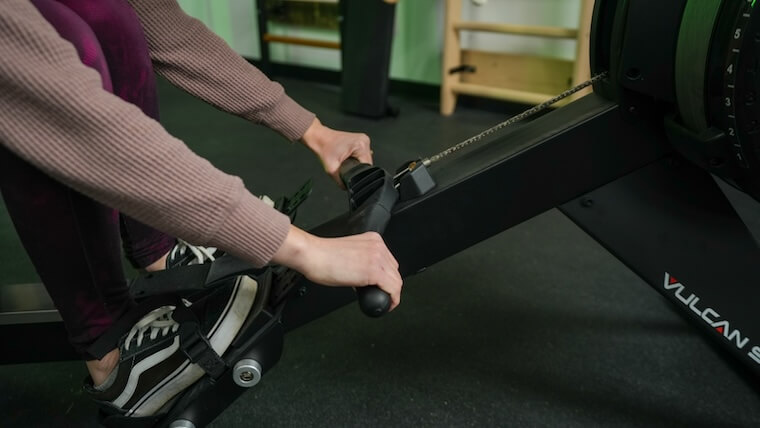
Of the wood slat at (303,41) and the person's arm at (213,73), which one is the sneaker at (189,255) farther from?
the wood slat at (303,41)

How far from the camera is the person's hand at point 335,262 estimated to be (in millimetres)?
533

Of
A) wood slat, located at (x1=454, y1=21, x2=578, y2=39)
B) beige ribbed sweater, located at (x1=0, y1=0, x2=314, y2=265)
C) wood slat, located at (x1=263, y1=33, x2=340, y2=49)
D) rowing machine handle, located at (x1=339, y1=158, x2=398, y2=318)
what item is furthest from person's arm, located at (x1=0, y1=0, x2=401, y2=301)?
wood slat, located at (x1=263, y1=33, x2=340, y2=49)

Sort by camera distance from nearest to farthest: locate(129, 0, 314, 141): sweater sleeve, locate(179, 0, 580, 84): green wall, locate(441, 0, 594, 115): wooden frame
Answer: locate(129, 0, 314, 141): sweater sleeve, locate(441, 0, 594, 115): wooden frame, locate(179, 0, 580, 84): green wall

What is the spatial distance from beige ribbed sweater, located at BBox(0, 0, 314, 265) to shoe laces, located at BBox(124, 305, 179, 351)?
Answer: 8.6 inches

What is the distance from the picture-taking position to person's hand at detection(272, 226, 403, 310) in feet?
1.75

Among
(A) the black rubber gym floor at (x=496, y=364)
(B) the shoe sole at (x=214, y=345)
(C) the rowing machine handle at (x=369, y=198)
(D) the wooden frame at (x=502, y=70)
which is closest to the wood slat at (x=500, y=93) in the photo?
(D) the wooden frame at (x=502, y=70)

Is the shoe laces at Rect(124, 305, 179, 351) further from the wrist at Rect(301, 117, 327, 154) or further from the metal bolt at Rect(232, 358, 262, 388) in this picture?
the wrist at Rect(301, 117, 327, 154)

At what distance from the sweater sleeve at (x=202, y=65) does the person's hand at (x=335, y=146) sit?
6 cm

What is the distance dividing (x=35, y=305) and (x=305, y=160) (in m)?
1.23

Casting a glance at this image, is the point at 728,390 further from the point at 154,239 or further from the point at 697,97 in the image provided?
the point at 154,239

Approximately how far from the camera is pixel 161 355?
0.66 metres

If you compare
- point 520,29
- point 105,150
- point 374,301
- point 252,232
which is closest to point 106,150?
point 105,150

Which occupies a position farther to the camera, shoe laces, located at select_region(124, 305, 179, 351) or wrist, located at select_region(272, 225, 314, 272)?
shoe laces, located at select_region(124, 305, 179, 351)

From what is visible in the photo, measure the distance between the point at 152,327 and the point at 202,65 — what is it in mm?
355
